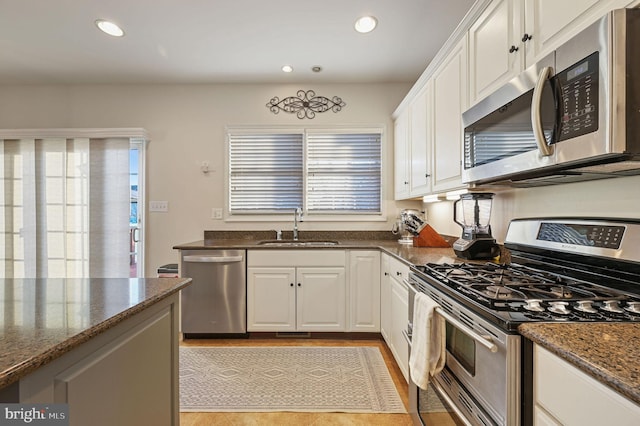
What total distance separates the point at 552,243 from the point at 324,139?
8.15 ft

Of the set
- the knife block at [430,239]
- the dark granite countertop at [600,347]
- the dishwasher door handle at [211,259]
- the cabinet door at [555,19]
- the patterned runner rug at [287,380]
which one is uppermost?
the cabinet door at [555,19]

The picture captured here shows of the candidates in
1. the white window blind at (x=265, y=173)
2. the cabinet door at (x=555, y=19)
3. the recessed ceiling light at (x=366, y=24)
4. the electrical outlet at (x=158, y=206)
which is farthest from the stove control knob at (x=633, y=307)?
the electrical outlet at (x=158, y=206)

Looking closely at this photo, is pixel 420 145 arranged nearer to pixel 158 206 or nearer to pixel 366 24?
pixel 366 24

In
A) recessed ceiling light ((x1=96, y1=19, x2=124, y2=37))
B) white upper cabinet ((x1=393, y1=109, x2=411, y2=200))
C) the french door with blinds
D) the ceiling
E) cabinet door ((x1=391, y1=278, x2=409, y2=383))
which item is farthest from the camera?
the french door with blinds

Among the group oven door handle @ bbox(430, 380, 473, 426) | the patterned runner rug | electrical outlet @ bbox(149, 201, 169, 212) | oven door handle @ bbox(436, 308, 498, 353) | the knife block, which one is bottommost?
the patterned runner rug

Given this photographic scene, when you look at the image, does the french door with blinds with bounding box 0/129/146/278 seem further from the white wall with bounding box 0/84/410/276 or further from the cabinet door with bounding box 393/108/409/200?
the cabinet door with bounding box 393/108/409/200

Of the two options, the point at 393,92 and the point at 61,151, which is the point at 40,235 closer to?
the point at 61,151

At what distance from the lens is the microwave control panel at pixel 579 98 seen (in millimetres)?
890

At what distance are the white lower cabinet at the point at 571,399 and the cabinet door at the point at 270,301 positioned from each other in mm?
2240

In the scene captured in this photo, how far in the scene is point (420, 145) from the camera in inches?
100

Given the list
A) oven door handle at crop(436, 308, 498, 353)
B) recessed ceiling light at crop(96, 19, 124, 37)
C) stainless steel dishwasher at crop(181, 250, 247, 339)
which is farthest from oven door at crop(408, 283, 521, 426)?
recessed ceiling light at crop(96, 19, 124, 37)

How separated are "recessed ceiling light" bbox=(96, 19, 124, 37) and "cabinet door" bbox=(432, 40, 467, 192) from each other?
2444 millimetres

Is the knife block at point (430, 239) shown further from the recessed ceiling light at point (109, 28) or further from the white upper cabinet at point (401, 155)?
the recessed ceiling light at point (109, 28)

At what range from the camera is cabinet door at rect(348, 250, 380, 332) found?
2857 millimetres
